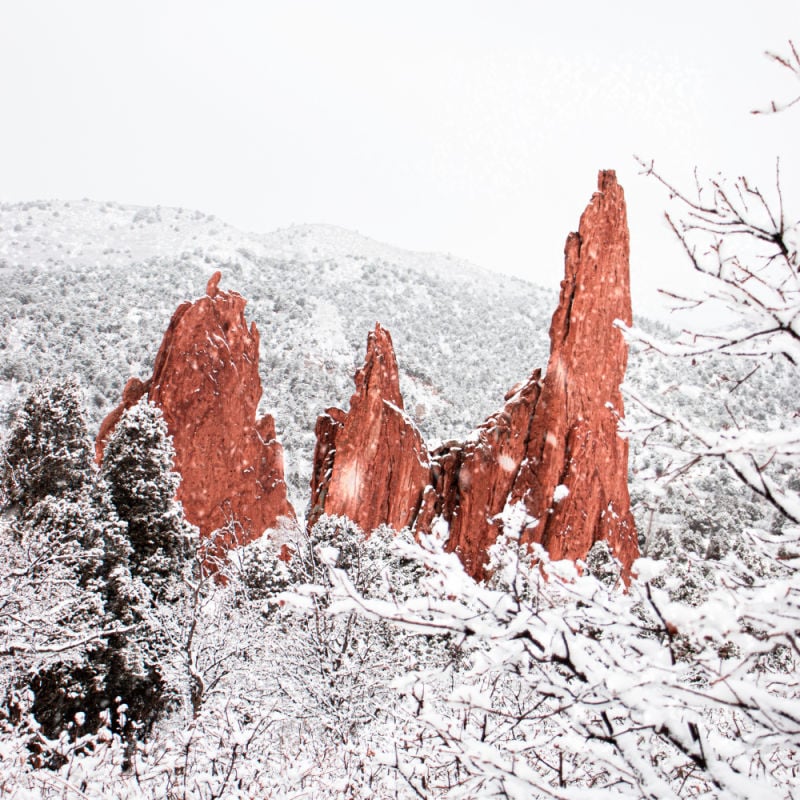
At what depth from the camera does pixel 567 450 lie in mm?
31453

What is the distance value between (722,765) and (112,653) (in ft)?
55.0

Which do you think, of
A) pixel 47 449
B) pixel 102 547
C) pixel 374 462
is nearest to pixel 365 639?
pixel 102 547

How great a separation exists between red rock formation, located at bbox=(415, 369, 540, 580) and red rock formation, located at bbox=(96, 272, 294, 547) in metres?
7.84

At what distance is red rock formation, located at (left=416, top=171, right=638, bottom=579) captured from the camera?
30766 mm

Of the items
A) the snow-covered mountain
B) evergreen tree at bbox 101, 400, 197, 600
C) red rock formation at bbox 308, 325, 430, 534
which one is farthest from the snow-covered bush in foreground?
the snow-covered mountain

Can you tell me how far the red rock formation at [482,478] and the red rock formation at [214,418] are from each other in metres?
7.84

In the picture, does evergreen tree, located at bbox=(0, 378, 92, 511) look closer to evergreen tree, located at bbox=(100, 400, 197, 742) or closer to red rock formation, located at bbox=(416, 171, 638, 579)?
evergreen tree, located at bbox=(100, 400, 197, 742)

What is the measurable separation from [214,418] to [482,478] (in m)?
12.7

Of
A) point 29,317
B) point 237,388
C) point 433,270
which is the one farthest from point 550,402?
point 433,270

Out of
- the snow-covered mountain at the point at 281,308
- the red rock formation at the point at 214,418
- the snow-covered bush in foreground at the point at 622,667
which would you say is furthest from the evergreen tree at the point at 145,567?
the snow-covered mountain at the point at 281,308

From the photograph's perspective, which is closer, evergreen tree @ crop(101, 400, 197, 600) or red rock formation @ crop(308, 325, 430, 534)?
evergreen tree @ crop(101, 400, 197, 600)

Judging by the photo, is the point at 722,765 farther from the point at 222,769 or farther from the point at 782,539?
the point at 222,769

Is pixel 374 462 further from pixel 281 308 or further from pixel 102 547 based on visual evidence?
pixel 281 308

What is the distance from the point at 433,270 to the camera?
5679 inches
